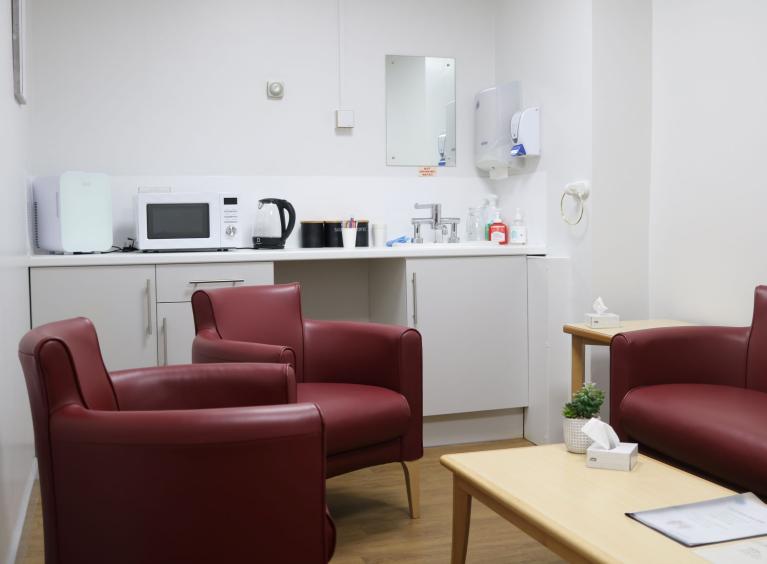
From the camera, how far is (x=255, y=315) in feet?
9.57

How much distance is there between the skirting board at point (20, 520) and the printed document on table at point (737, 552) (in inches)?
68.9

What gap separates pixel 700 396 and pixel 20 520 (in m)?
2.28

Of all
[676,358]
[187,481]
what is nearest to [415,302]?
[676,358]

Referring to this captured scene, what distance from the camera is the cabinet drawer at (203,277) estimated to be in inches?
132

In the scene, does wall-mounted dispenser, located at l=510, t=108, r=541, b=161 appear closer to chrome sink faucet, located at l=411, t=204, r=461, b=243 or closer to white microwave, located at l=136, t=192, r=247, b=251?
chrome sink faucet, located at l=411, t=204, r=461, b=243

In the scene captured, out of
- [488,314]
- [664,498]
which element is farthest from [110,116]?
[664,498]

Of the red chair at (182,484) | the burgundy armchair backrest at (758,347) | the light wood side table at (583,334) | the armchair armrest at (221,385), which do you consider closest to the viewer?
the red chair at (182,484)

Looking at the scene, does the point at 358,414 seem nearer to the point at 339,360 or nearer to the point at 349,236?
the point at 339,360

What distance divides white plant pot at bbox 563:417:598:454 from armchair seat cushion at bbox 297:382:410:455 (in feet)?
2.21

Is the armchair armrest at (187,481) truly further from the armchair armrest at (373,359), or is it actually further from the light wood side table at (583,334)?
the light wood side table at (583,334)

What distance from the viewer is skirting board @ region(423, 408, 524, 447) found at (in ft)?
12.3

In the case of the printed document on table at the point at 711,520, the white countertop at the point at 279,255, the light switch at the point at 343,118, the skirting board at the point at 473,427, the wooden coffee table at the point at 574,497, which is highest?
the light switch at the point at 343,118

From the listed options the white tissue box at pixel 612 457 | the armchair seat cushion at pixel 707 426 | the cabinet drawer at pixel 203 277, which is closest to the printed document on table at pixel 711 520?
the white tissue box at pixel 612 457

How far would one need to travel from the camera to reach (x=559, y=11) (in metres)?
3.61
